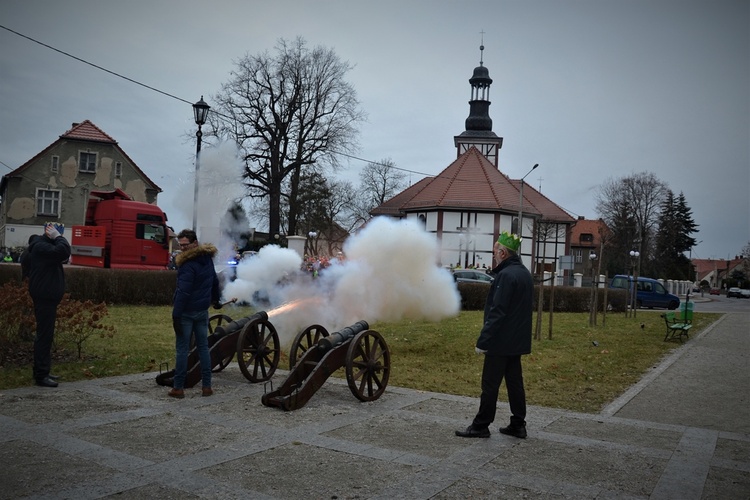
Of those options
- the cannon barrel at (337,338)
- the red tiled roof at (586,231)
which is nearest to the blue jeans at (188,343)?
the cannon barrel at (337,338)

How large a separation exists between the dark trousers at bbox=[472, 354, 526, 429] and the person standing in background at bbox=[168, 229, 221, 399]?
3.54 m

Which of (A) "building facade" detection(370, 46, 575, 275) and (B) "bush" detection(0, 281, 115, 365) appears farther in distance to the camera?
(A) "building facade" detection(370, 46, 575, 275)

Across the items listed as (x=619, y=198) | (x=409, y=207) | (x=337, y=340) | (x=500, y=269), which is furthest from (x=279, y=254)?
(x=619, y=198)

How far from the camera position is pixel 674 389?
393 inches

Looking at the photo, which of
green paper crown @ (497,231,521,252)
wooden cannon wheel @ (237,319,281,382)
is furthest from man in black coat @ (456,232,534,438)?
wooden cannon wheel @ (237,319,281,382)

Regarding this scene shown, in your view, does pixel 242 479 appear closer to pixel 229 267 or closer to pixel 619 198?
pixel 229 267

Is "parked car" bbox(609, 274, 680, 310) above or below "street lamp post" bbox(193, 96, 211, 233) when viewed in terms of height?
below

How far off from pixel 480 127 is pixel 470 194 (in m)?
21.6

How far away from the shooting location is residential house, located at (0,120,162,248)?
4153cm

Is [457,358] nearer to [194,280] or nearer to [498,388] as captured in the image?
[498,388]

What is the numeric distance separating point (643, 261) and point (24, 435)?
2741 inches

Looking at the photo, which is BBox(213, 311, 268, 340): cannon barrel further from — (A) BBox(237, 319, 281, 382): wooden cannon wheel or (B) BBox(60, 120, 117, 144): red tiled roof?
(B) BBox(60, 120, 117, 144): red tiled roof

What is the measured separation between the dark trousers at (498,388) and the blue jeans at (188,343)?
11.6ft

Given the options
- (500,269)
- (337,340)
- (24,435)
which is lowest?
(24,435)
